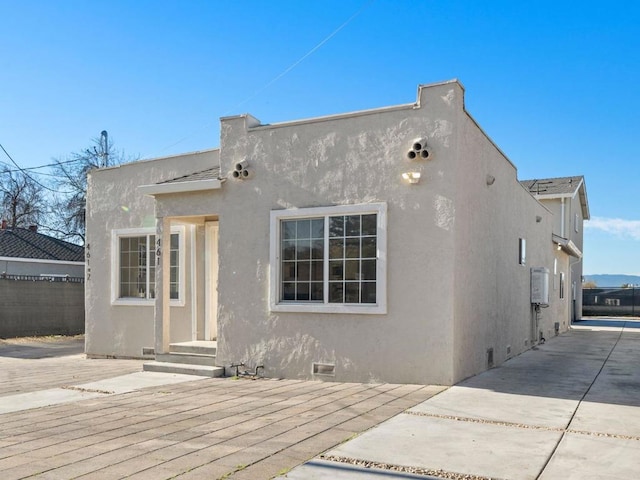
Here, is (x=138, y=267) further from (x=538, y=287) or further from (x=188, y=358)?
(x=538, y=287)

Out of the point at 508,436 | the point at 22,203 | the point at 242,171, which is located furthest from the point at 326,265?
the point at 22,203

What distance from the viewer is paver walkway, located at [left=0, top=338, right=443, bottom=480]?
455 centimetres

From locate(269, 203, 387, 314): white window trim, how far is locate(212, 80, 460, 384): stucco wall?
100 mm

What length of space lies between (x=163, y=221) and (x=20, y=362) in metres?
5.40

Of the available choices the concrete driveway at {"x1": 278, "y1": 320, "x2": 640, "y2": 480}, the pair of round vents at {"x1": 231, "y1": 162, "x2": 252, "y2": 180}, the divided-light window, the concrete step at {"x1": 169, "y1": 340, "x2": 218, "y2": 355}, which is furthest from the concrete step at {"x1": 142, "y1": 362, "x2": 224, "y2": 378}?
the concrete driveway at {"x1": 278, "y1": 320, "x2": 640, "y2": 480}

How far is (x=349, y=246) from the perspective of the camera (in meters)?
8.91

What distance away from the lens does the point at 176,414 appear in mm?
6613

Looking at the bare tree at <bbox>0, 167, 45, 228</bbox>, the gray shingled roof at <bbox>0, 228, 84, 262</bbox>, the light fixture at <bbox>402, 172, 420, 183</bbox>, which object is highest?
the bare tree at <bbox>0, 167, 45, 228</bbox>

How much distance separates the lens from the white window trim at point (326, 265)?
8555 millimetres

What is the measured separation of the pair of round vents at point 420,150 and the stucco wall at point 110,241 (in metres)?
4.98

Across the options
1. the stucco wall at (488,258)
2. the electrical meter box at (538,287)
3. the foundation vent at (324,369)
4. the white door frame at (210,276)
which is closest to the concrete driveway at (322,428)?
the foundation vent at (324,369)

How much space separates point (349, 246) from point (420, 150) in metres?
1.87

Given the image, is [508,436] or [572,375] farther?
[572,375]

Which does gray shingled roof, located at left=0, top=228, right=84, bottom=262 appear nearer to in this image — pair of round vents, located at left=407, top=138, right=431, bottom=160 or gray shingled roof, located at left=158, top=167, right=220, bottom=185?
gray shingled roof, located at left=158, top=167, right=220, bottom=185
